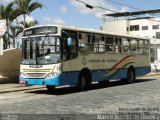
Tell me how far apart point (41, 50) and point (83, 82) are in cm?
300

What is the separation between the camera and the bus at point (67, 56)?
19.2 meters

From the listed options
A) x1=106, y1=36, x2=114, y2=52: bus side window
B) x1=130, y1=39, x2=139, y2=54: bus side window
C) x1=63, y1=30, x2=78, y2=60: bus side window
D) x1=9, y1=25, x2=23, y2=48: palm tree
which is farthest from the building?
x1=63, y1=30, x2=78, y2=60: bus side window

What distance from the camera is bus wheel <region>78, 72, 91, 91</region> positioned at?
2091 centimetres

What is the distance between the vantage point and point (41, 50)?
1953 cm

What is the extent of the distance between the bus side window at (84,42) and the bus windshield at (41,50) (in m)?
1.84

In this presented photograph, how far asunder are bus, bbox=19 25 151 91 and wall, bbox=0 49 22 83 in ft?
17.6

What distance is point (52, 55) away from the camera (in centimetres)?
1917

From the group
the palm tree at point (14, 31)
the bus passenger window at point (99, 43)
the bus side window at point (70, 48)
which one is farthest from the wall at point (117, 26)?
the bus side window at point (70, 48)

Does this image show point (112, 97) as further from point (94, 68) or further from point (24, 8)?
point (24, 8)

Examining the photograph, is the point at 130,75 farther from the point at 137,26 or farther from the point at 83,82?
the point at 137,26

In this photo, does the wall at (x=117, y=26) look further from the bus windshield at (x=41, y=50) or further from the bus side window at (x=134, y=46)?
the bus windshield at (x=41, y=50)

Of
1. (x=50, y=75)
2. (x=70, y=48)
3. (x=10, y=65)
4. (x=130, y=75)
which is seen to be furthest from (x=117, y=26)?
(x=50, y=75)

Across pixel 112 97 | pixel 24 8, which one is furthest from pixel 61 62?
pixel 24 8

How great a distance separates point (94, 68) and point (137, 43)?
6108 millimetres
